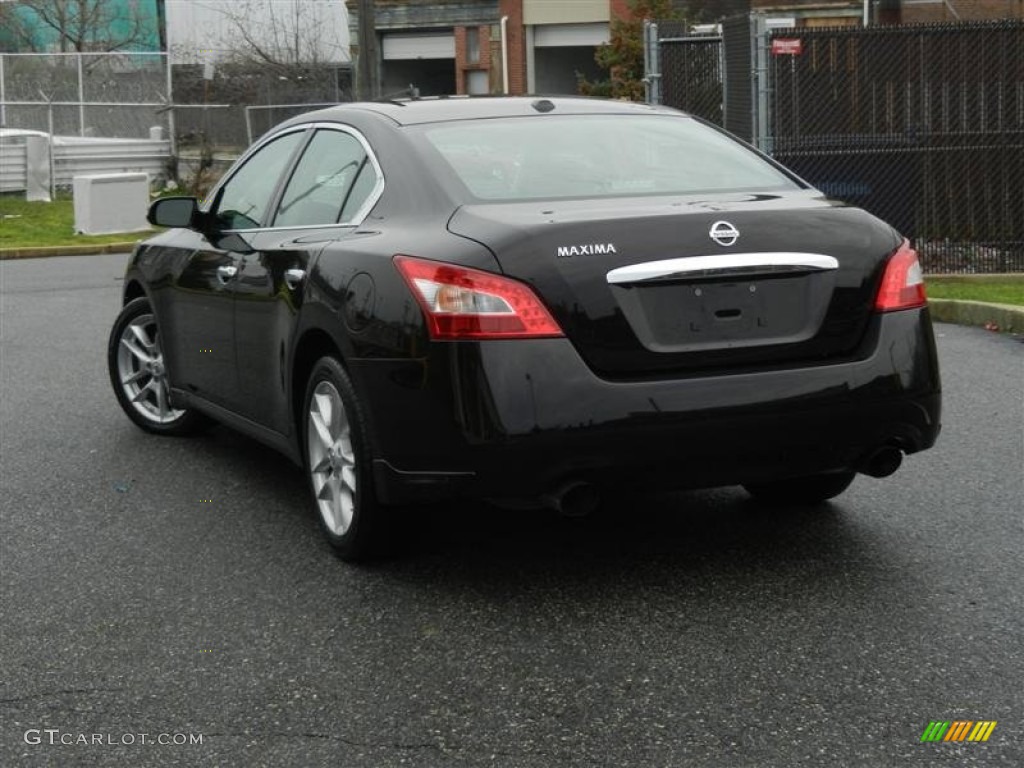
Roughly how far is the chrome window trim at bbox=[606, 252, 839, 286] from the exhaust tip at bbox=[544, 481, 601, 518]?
23.6 inches

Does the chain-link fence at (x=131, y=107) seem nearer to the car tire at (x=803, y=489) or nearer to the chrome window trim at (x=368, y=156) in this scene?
the chrome window trim at (x=368, y=156)

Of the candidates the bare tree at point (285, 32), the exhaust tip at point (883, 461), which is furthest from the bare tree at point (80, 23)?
the exhaust tip at point (883, 461)

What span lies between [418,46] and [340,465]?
4656 centimetres

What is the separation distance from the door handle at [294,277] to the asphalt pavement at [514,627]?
0.93 meters

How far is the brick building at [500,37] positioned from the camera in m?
47.6

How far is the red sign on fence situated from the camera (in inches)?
631

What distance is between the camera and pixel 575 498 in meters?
5.07

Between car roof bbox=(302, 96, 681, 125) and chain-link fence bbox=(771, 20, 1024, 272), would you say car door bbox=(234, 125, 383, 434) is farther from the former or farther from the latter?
chain-link fence bbox=(771, 20, 1024, 272)

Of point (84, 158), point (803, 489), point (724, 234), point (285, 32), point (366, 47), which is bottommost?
point (803, 489)

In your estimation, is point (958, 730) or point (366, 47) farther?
point (366, 47)

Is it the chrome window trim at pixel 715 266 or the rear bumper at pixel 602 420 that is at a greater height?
the chrome window trim at pixel 715 266

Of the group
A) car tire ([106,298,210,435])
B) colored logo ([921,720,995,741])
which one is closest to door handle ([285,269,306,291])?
car tire ([106,298,210,435])

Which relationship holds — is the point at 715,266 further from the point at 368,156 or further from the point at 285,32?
the point at 285,32

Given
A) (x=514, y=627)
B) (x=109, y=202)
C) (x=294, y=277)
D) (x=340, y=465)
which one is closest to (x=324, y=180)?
(x=294, y=277)
